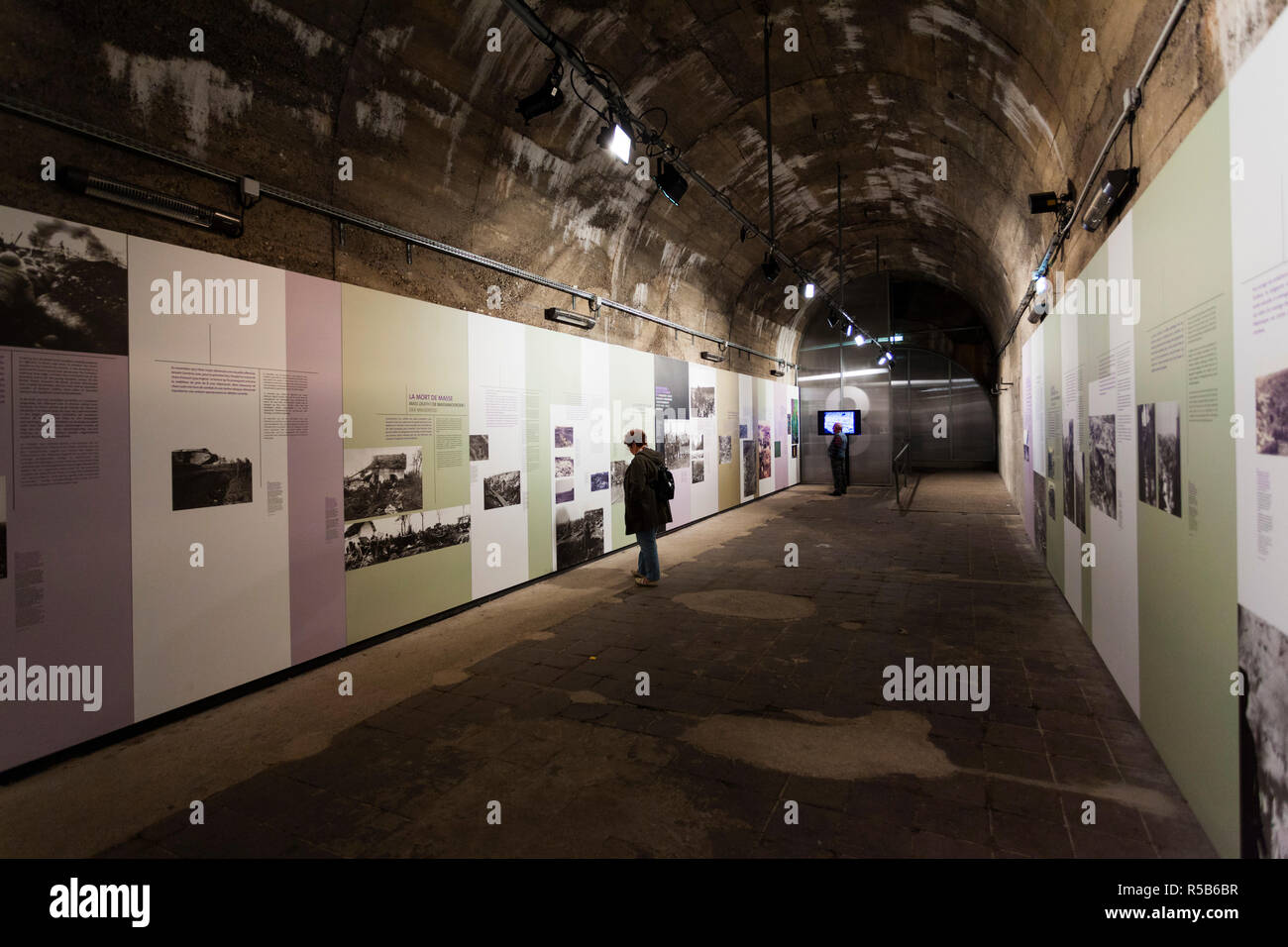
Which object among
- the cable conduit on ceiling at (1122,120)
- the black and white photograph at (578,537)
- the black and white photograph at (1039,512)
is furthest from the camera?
the black and white photograph at (578,537)

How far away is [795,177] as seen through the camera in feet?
33.2

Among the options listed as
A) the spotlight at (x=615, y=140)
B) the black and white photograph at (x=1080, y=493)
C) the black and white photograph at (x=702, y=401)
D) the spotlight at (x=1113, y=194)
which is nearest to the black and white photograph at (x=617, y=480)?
the black and white photograph at (x=702, y=401)

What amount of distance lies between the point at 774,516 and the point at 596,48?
882 cm

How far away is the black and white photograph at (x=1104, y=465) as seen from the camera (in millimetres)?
3914

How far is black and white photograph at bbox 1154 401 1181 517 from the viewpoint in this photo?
281 centimetres

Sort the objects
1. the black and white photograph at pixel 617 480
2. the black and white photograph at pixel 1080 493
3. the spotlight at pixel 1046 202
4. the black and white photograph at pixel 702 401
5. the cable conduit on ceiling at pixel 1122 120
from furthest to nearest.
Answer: the black and white photograph at pixel 702 401 → the black and white photograph at pixel 617 480 → the spotlight at pixel 1046 202 → the black and white photograph at pixel 1080 493 → the cable conduit on ceiling at pixel 1122 120

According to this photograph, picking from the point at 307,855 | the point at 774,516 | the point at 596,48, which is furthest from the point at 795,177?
the point at 307,855

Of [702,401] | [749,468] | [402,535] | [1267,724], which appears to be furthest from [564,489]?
[749,468]

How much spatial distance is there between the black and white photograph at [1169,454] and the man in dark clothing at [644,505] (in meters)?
4.71

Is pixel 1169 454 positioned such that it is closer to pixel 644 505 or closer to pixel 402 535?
pixel 644 505

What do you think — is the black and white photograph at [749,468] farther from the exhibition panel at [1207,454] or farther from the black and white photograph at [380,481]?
the exhibition panel at [1207,454]

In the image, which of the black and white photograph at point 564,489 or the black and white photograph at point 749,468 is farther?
the black and white photograph at point 749,468

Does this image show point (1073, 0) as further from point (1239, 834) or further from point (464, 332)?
point (464, 332)

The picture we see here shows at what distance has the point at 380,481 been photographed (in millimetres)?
5309
